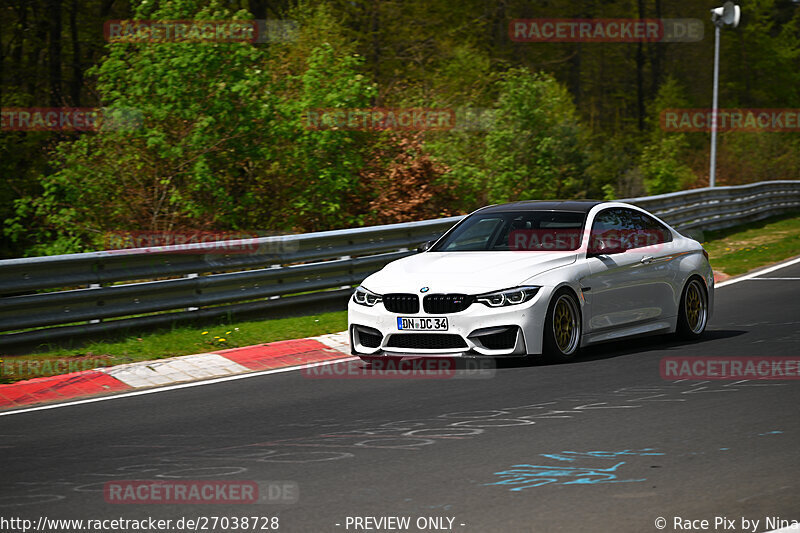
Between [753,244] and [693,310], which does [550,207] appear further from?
[753,244]

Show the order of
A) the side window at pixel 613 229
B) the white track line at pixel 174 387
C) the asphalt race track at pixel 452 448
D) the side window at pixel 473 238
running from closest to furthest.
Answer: the asphalt race track at pixel 452 448 → the white track line at pixel 174 387 → the side window at pixel 613 229 → the side window at pixel 473 238

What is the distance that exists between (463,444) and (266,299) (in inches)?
267

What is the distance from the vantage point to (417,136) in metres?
22.3

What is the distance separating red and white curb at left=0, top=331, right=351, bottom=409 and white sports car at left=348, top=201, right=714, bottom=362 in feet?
3.12

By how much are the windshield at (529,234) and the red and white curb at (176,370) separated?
1733 mm

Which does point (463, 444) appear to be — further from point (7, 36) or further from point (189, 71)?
point (7, 36)

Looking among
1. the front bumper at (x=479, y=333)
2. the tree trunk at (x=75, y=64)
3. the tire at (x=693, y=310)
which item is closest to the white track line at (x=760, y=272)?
the tire at (x=693, y=310)

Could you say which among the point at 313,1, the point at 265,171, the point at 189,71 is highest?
the point at 313,1

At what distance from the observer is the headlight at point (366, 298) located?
32.3 feet

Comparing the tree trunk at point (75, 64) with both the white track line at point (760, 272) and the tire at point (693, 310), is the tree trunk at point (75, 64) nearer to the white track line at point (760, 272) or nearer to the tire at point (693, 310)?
the white track line at point (760, 272)

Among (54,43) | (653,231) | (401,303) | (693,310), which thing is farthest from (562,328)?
(54,43)

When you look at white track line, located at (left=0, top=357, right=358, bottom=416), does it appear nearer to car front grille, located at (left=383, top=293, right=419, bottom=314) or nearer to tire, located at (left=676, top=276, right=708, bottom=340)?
car front grille, located at (left=383, top=293, right=419, bottom=314)

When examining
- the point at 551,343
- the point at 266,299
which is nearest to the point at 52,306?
the point at 266,299

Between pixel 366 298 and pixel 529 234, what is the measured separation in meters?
1.84
